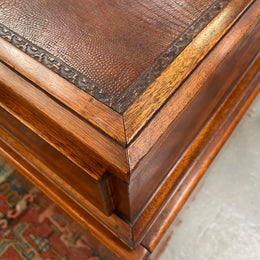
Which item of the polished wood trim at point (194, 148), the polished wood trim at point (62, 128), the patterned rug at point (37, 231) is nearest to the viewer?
the polished wood trim at point (62, 128)

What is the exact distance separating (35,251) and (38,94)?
0.51 m

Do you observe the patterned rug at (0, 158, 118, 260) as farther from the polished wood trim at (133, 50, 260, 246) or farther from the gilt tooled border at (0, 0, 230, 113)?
the gilt tooled border at (0, 0, 230, 113)

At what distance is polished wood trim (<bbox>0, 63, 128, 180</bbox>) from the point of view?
44 centimetres

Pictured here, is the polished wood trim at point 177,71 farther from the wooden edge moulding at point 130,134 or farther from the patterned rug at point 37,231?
the patterned rug at point 37,231

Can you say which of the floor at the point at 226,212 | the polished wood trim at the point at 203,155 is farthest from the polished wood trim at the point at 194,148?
the floor at the point at 226,212

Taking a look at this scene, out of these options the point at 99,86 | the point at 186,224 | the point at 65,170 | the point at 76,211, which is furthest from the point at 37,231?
the point at 99,86

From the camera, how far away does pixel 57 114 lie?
47cm

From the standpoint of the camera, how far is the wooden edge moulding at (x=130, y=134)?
17.8 inches

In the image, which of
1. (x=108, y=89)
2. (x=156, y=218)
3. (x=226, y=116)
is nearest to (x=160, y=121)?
(x=108, y=89)

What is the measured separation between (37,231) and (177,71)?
2.04 feet

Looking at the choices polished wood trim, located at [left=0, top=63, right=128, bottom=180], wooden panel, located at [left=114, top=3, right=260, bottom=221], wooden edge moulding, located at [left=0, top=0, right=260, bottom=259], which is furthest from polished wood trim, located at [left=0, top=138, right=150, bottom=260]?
polished wood trim, located at [left=0, top=63, right=128, bottom=180]

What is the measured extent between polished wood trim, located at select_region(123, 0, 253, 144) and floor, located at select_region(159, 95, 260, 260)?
1.63ft

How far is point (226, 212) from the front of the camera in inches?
33.8

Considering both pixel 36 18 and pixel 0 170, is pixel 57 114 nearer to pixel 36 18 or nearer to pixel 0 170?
pixel 36 18
